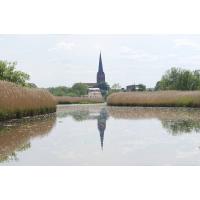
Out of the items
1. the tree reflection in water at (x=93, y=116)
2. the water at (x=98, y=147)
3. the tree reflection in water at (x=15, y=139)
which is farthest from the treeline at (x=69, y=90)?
the water at (x=98, y=147)

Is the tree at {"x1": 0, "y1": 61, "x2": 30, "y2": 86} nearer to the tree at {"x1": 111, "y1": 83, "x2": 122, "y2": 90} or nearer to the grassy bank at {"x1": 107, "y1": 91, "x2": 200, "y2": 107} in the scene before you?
the grassy bank at {"x1": 107, "y1": 91, "x2": 200, "y2": 107}

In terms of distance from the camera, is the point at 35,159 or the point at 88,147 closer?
the point at 35,159

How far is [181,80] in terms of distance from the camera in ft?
180

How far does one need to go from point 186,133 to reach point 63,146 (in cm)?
344

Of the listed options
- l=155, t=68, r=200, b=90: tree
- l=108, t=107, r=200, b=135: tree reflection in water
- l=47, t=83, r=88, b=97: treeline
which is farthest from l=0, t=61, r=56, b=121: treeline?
l=155, t=68, r=200, b=90: tree

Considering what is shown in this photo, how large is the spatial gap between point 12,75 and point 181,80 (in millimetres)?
28860

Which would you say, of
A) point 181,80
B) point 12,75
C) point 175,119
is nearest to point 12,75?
point 12,75

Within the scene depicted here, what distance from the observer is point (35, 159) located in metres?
6.96

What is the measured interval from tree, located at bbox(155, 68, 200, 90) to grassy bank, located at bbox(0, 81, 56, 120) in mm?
35775

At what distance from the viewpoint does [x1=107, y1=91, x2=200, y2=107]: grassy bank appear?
27.3 metres

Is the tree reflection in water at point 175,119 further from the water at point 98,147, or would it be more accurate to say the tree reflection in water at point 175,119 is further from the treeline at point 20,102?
the treeline at point 20,102

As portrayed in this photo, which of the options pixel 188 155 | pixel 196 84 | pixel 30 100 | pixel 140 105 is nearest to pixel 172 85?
pixel 196 84

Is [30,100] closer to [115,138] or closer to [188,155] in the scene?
[115,138]
